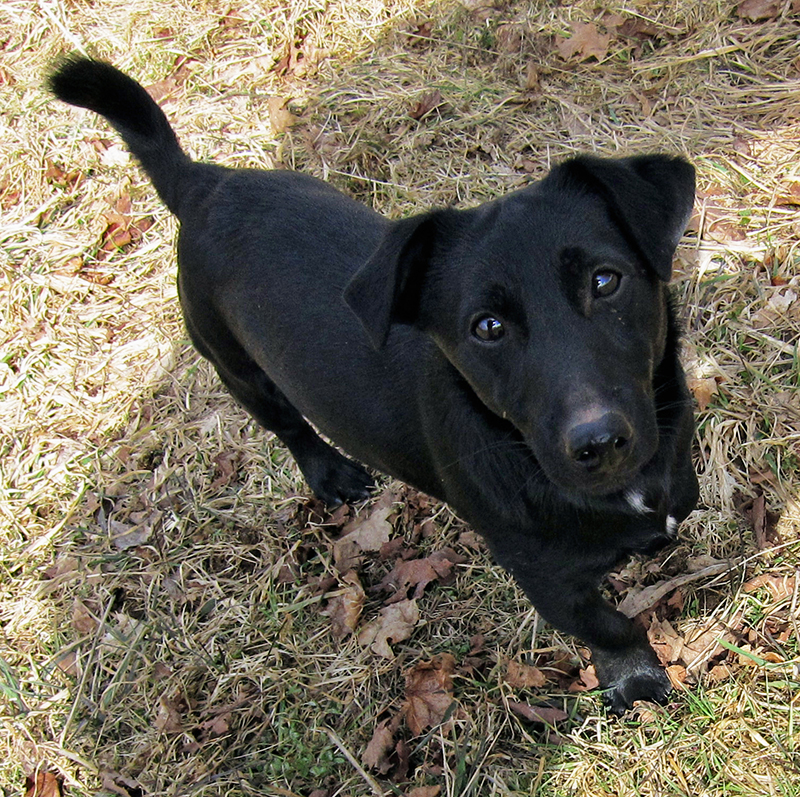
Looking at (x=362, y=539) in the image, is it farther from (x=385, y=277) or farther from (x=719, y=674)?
(x=385, y=277)

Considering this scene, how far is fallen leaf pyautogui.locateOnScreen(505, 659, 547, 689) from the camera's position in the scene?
3.41 metres

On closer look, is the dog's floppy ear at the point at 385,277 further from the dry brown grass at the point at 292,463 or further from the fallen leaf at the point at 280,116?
the fallen leaf at the point at 280,116

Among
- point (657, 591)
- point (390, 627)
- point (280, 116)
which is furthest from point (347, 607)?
point (280, 116)

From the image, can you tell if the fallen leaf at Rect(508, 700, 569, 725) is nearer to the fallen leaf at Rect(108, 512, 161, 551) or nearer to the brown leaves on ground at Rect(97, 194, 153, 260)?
the fallen leaf at Rect(108, 512, 161, 551)

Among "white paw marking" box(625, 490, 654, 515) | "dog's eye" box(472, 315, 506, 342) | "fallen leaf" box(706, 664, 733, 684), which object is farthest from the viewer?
"fallen leaf" box(706, 664, 733, 684)

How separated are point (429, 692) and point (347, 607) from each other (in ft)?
2.06

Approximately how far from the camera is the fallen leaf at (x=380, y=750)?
3.44 meters

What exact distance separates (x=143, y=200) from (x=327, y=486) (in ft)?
9.78

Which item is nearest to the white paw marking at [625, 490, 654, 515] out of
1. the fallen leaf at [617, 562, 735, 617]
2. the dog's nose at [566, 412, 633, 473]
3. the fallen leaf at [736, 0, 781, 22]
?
the dog's nose at [566, 412, 633, 473]

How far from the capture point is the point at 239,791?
358cm

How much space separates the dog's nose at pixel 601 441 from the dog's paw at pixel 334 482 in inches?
88.8

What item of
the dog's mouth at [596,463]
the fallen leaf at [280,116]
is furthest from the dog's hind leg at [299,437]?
the fallen leaf at [280,116]

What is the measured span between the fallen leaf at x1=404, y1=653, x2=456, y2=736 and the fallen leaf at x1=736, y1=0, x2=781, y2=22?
4391 mm

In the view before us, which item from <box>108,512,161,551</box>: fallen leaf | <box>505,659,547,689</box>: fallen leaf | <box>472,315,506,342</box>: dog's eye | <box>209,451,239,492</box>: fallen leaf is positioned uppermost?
<box>472,315,506,342</box>: dog's eye
